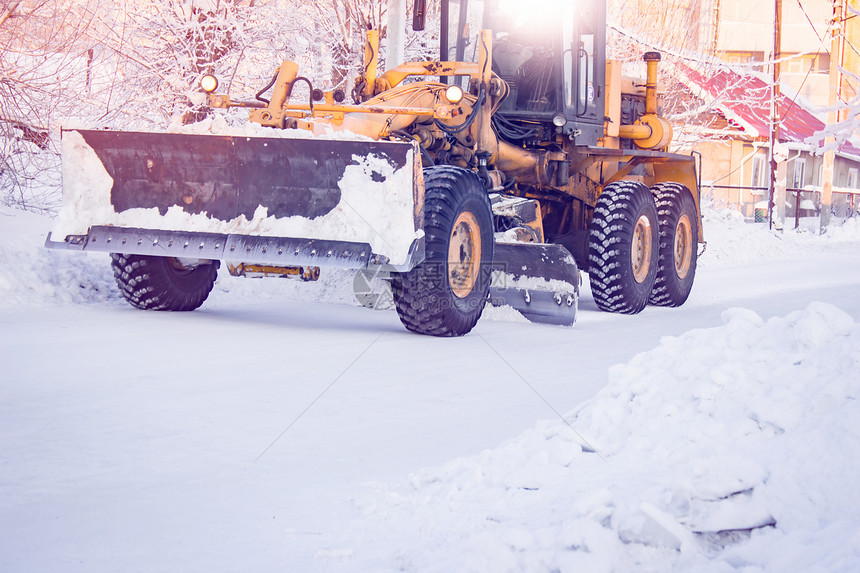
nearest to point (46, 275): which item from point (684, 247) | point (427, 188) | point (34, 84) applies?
point (34, 84)

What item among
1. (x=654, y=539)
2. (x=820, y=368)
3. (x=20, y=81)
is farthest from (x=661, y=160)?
(x=654, y=539)

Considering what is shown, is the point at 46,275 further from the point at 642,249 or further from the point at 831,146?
the point at 831,146

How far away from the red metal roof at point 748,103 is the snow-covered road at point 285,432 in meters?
17.5

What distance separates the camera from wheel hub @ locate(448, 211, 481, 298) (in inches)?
300

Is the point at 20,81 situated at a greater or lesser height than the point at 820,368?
greater

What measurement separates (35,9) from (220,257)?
557 centimetres

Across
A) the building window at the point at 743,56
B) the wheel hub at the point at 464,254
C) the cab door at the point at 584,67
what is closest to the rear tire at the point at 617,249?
the cab door at the point at 584,67

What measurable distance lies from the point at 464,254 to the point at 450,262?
289mm

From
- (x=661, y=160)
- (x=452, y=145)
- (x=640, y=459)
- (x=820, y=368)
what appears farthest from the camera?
(x=661, y=160)

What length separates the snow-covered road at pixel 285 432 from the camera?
305cm

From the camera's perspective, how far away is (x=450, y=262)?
24.8 ft

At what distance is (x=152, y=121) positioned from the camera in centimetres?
1537

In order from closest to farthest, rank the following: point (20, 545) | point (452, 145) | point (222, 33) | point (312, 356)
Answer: point (20, 545) < point (312, 356) < point (452, 145) < point (222, 33)

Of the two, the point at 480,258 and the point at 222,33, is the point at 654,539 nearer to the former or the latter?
the point at 480,258
